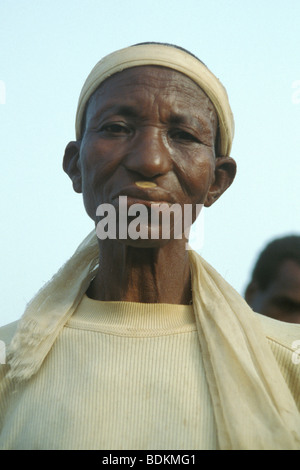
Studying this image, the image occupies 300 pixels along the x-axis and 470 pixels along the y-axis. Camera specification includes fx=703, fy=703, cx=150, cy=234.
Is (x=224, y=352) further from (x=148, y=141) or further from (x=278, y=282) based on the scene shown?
(x=278, y=282)

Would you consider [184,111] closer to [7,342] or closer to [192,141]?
A: [192,141]

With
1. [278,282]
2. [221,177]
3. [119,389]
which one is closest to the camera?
[119,389]

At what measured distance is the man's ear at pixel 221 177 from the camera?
3482 millimetres

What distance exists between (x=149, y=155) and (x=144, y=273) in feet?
1.82

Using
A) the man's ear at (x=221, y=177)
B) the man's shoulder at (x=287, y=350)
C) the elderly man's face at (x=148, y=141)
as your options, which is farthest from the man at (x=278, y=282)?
the elderly man's face at (x=148, y=141)

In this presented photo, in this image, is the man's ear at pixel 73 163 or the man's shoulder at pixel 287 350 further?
the man's ear at pixel 73 163

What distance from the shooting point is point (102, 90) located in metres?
3.35

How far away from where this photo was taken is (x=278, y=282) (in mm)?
5484

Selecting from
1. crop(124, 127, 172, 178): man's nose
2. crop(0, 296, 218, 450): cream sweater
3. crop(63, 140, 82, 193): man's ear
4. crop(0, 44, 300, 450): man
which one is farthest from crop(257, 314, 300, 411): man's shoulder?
crop(63, 140, 82, 193): man's ear

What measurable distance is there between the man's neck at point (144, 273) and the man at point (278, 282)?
2.13 metres

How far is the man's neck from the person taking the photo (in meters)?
3.19

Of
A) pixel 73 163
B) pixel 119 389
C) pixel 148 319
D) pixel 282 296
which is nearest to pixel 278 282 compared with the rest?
pixel 282 296

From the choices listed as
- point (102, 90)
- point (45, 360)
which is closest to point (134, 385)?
point (45, 360)

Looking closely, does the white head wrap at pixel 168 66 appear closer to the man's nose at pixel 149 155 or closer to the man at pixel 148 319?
the man at pixel 148 319
